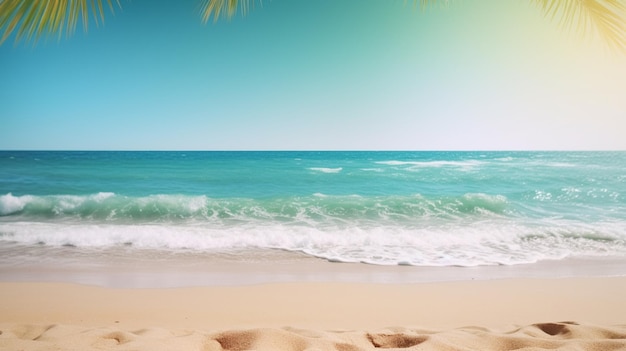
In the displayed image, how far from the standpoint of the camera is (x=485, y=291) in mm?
4367

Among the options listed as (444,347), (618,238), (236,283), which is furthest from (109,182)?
(618,238)

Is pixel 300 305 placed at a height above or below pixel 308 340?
below

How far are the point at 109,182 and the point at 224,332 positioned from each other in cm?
2016

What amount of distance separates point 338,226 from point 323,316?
19.9 feet

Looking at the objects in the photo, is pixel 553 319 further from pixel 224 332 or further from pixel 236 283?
pixel 236 283

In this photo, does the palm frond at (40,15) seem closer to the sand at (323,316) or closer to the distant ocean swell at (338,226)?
the sand at (323,316)

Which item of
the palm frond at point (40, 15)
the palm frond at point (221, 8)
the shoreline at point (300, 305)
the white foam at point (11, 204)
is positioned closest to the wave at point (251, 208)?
the white foam at point (11, 204)

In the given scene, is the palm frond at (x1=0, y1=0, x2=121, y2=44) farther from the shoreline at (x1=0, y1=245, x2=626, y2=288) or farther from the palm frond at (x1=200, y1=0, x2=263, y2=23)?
the shoreline at (x1=0, y1=245, x2=626, y2=288)

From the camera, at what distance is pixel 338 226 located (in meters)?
9.61

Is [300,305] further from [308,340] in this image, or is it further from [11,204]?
[11,204]

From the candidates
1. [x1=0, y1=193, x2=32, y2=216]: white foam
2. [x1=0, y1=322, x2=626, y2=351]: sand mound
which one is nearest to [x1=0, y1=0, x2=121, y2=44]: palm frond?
[x1=0, y1=322, x2=626, y2=351]: sand mound

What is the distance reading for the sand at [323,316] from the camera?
2.47 meters

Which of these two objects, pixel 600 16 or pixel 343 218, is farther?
pixel 343 218

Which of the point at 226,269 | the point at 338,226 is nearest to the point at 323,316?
the point at 226,269
